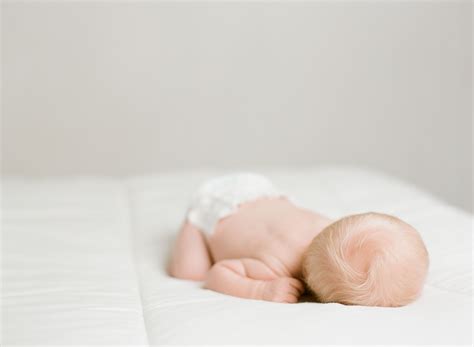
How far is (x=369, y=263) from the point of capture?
1220 mm

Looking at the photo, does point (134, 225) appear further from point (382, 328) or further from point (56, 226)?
point (382, 328)

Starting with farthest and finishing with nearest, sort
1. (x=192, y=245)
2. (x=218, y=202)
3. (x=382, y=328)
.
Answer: (x=218, y=202) < (x=192, y=245) < (x=382, y=328)

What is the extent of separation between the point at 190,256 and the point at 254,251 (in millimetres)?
163

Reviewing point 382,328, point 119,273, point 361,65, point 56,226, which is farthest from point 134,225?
point 361,65

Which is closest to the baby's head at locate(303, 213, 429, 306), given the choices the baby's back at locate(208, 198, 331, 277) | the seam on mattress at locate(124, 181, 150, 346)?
the baby's back at locate(208, 198, 331, 277)

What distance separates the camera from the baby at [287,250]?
4.00ft

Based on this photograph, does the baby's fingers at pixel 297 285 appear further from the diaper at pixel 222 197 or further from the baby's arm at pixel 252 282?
the diaper at pixel 222 197

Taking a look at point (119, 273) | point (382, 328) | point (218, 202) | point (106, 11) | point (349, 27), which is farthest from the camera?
point (349, 27)

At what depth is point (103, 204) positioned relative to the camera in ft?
6.80

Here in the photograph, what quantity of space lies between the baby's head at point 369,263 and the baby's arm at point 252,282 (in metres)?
0.04

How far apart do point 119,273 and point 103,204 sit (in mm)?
633

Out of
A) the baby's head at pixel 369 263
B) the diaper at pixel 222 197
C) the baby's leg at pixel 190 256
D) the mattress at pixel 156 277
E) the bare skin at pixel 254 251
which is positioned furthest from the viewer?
the diaper at pixel 222 197

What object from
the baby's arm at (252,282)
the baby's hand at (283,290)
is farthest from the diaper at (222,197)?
the baby's hand at (283,290)

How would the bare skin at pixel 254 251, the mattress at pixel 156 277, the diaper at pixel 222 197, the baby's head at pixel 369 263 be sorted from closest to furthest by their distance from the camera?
the mattress at pixel 156 277
the baby's head at pixel 369 263
the bare skin at pixel 254 251
the diaper at pixel 222 197
